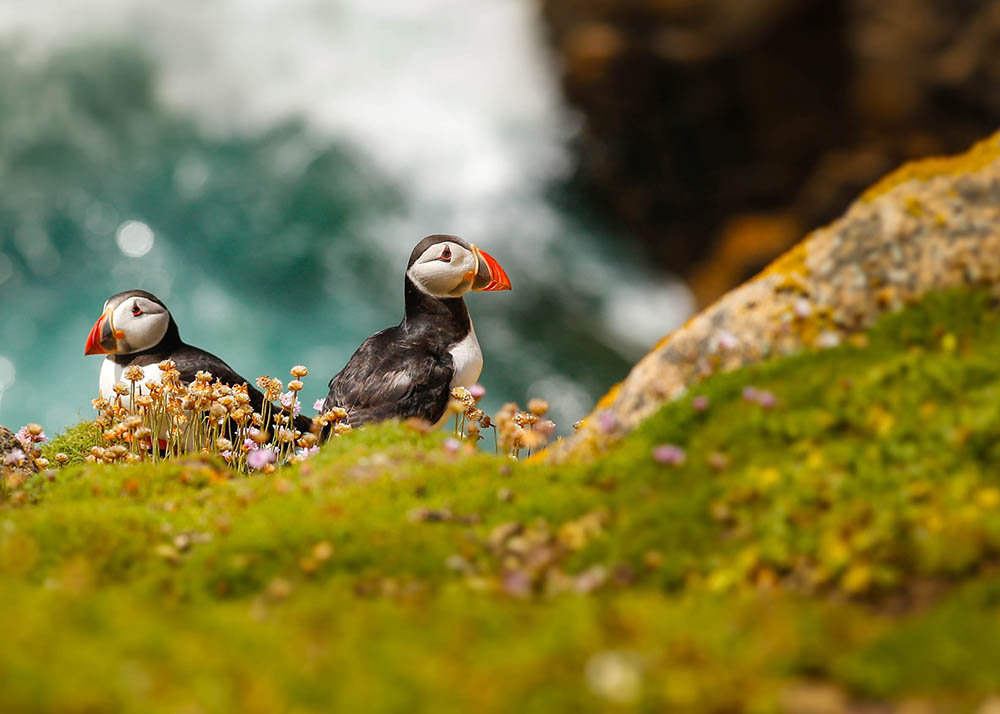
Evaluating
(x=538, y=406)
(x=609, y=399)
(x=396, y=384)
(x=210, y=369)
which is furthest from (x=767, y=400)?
(x=210, y=369)

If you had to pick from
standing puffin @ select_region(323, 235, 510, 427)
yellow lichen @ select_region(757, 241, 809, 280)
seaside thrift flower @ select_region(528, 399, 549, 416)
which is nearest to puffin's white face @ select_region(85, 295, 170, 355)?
standing puffin @ select_region(323, 235, 510, 427)

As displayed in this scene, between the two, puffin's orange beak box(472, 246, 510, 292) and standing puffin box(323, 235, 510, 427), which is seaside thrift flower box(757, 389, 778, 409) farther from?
puffin's orange beak box(472, 246, 510, 292)

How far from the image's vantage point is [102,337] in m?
8.73

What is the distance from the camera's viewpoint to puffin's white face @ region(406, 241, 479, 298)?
8453 mm

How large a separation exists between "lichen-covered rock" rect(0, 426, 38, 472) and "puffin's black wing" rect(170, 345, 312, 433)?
5.41 feet

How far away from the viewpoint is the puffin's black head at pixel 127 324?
28.6ft

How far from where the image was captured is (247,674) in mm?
2588

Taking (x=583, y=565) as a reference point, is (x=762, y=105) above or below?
above

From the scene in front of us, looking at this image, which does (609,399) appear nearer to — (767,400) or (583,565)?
(767,400)

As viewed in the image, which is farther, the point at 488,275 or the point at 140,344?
the point at 140,344

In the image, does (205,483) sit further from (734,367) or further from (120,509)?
(734,367)

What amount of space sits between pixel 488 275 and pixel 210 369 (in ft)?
10.0

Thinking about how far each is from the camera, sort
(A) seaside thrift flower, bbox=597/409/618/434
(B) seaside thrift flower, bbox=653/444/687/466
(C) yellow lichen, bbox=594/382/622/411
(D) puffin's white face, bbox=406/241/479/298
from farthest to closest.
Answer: (D) puffin's white face, bbox=406/241/479/298, (C) yellow lichen, bbox=594/382/622/411, (A) seaside thrift flower, bbox=597/409/618/434, (B) seaside thrift flower, bbox=653/444/687/466

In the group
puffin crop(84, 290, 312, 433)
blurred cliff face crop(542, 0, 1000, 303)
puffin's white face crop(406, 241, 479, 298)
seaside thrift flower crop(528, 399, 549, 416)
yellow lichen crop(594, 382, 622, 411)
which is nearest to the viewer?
yellow lichen crop(594, 382, 622, 411)
